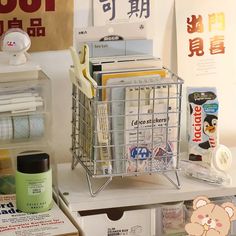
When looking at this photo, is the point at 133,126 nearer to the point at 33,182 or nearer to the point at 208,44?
the point at 33,182

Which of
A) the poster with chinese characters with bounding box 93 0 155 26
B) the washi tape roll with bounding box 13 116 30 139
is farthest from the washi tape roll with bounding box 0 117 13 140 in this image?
the poster with chinese characters with bounding box 93 0 155 26

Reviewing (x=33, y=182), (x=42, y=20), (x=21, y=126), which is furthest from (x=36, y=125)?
(x=42, y=20)

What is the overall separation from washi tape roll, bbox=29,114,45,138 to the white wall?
5.7 inches

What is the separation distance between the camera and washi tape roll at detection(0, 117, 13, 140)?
1342 mm

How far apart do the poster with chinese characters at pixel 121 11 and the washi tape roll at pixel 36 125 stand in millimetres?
285

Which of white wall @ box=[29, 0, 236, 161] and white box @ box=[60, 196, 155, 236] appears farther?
white wall @ box=[29, 0, 236, 161]

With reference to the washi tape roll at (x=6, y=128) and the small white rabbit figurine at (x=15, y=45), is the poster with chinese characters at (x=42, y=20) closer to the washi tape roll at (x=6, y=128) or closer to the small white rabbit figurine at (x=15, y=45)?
the small white rabbit figurine at (x=15, y=45)

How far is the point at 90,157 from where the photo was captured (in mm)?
1354

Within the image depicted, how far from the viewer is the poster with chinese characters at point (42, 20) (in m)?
1.45

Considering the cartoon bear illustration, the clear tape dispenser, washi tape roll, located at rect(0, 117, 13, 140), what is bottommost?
the cartoon bear illustration

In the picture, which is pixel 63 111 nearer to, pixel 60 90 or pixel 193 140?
pixel 60 90

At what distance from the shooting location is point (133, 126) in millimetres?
1335

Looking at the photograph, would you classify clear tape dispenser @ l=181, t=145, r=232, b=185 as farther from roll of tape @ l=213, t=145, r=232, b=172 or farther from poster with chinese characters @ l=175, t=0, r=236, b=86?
poster with chinese characters @ l=175, t=0, r=236, b=86

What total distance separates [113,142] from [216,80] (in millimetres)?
421
